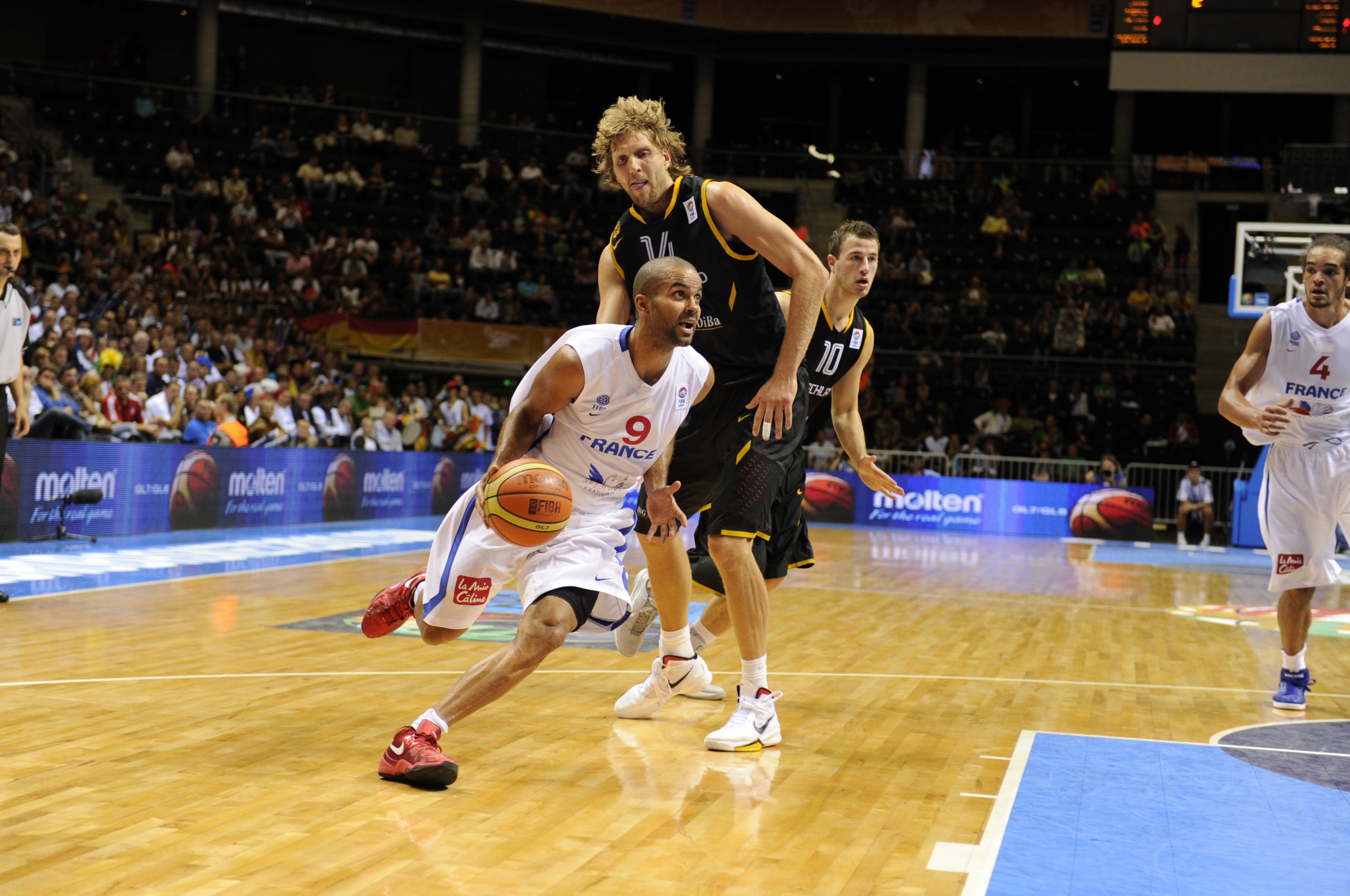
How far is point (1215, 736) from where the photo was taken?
4.80 m

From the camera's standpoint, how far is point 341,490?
14.6 m

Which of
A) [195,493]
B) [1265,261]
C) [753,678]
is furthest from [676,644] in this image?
[1265,261]

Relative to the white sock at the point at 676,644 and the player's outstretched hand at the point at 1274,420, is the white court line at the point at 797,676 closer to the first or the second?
the white sock at the point at 676,644

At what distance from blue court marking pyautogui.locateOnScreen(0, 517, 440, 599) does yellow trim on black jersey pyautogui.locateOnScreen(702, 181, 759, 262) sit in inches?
205

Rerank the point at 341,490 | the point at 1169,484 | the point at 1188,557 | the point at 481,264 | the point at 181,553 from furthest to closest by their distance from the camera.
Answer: the point at 481,264, the point at 1169,484, the point at 1188,557, the point at 341,490, the point at 181,553

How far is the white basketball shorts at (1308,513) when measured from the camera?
5.62 meters

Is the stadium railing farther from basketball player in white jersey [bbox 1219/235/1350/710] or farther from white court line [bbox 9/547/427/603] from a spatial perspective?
basketball player in white jersey [bbox 1219/235/1350/710]

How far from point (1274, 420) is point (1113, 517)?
45.5ft

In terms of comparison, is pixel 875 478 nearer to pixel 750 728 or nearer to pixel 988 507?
pixel 750 728

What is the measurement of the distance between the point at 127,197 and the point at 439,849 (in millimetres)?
22627

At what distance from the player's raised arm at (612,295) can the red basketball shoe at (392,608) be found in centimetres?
115

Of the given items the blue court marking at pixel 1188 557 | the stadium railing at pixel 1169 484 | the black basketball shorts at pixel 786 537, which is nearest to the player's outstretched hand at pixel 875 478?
the black basketball shorts at pixel 786 537

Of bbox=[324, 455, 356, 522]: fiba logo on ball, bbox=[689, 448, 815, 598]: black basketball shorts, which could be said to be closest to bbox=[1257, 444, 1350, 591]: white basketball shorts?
bbox=[689, 448, 815, 598]: black basketball shorts

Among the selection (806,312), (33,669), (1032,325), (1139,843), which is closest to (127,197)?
(1032,325)
